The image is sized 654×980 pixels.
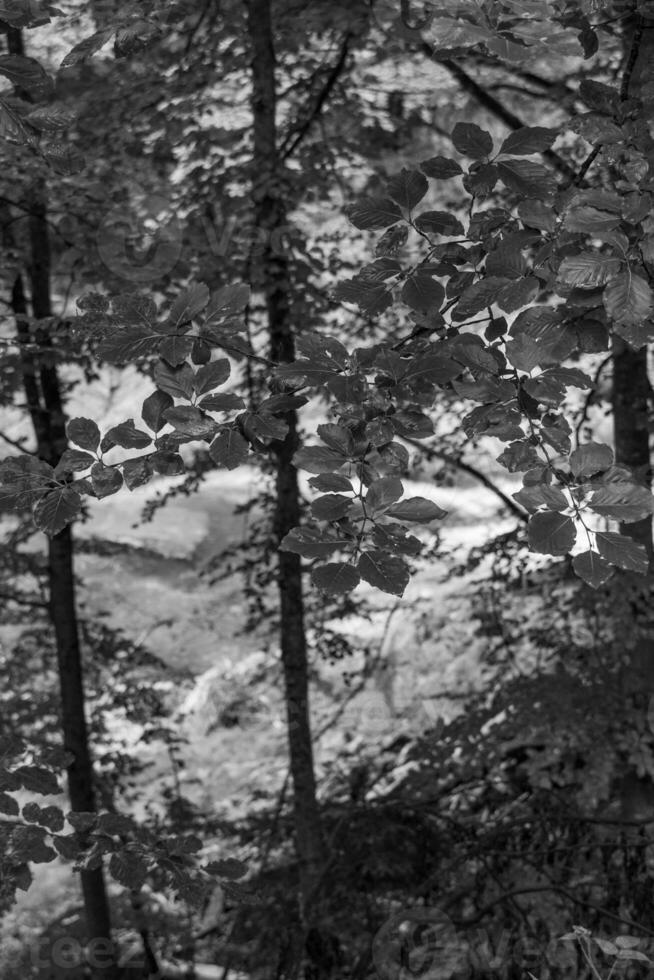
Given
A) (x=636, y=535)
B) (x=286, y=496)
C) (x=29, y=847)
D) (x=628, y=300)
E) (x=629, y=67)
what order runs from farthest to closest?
(x=286, y=496)
(x=636, y=535)
(x=29, y=847)
(x=629, y=67)
(x=628, y=300)

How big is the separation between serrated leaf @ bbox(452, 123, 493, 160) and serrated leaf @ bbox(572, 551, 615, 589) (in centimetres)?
53

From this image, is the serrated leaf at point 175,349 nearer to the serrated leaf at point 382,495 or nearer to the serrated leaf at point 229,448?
the serrated leaf at point 229,448

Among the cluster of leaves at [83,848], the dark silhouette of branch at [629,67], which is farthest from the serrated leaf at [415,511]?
the cluster of leaves at [83,848]

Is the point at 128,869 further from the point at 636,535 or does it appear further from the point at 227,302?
the point at 636,535

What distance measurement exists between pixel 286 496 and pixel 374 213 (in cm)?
334

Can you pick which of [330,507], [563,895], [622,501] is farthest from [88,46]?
[563,895]

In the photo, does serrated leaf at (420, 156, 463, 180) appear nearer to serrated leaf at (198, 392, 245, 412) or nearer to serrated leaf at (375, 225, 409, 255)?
serrated leaf at (375, 225, 409, 255)

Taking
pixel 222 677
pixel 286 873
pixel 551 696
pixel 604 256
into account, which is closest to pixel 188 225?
pixel 551 696

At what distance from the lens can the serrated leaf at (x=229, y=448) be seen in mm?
1356

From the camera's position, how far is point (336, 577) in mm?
1243

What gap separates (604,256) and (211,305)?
0.50m

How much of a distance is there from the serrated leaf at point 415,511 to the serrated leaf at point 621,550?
0.20 metres

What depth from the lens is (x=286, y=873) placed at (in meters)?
4.86

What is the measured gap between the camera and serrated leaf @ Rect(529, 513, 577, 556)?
3.94 feet
